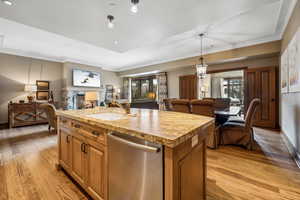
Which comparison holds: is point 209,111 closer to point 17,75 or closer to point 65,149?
point 65,149

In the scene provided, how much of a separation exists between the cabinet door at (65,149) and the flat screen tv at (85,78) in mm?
4996

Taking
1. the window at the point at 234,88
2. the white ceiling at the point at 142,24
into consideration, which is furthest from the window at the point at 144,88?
the window at the point at 234,88

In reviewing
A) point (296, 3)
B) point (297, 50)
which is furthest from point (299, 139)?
point (296, 3)

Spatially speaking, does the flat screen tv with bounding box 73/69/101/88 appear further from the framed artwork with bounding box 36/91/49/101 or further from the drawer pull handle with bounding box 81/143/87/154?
Answer: the drawer pull handle with bounding box 81/143/87/154

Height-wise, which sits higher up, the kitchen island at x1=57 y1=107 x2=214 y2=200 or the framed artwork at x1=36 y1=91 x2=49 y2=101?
the framed artwork at x1=36 y1=91 x2=49 y2=101

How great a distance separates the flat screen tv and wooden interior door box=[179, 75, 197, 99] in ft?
14.1

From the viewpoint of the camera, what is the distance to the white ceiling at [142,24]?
7.34 feet

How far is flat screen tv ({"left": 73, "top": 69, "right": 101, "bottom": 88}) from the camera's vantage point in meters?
6.39

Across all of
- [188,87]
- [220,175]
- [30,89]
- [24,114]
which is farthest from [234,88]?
[24,114]

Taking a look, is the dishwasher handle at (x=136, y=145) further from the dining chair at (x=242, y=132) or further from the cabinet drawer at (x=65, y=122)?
the dining chair at (x=242, y=132)

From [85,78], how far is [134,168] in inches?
263

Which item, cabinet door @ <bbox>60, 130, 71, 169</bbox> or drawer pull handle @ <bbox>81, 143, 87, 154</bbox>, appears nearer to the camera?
drawer pull handle @ <bbox>81, 143, 87, 154</bbox>

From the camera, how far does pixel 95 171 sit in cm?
139

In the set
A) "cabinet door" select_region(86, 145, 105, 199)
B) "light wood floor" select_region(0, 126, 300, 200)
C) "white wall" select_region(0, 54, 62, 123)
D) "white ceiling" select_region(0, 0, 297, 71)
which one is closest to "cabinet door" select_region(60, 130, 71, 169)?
"light wood floor" select_region(0, 126, 300, 200)
